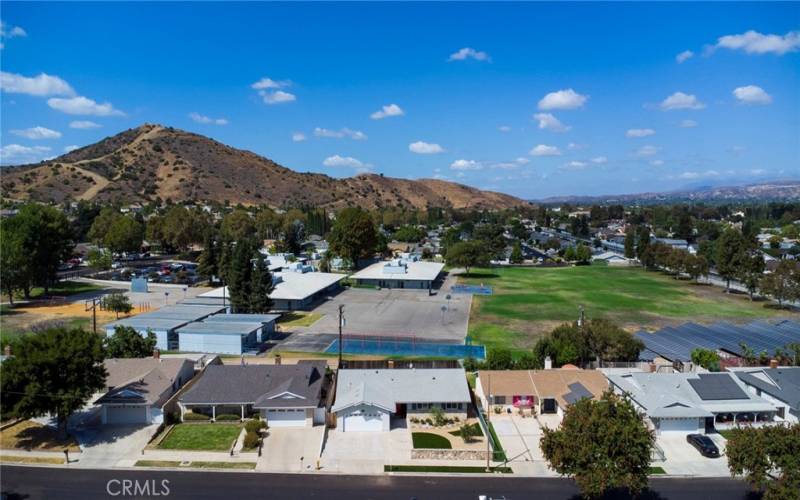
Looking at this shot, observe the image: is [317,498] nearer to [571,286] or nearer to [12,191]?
[571,286]

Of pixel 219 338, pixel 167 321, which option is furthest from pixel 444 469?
pixel 167 321

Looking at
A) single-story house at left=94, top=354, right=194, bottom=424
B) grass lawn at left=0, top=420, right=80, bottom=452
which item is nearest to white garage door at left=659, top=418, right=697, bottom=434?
single-story house at left=94, top=354, right=194, bottom=424

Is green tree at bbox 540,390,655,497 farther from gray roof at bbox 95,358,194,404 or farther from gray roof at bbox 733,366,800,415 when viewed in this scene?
gray roof at bbox 95,358,194,404

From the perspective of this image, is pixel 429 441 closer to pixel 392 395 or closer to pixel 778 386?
pixel 392 395

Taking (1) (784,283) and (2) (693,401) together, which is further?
(1) (784,283)

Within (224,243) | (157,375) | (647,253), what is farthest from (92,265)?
(647,253)

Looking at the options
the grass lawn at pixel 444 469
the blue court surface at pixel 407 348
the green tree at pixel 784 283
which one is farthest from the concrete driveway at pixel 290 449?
the green tree at pixel 784 283
